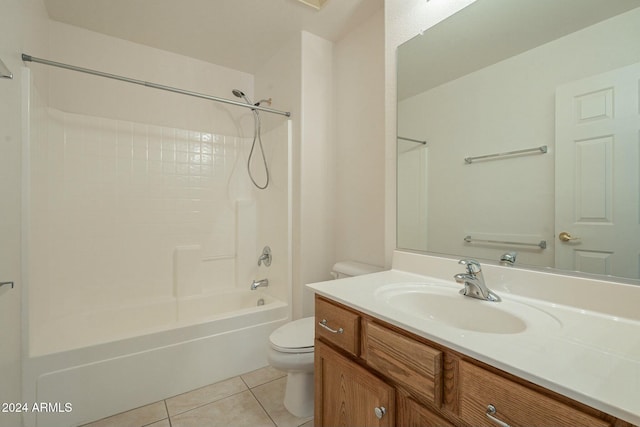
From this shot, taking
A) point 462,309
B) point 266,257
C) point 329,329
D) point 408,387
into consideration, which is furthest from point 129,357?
point 462,309

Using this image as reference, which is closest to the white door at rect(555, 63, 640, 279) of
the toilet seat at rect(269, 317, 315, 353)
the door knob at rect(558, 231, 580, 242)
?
the door knob at rect(558, 231, 580, 242)

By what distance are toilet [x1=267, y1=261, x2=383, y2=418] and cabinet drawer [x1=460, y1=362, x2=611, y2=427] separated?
0.94m

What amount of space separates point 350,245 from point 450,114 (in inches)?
44.7

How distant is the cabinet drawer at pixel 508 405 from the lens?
0.51m

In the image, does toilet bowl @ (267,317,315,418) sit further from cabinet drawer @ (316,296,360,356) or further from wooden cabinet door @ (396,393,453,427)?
wooden cabinet door @ (396,393,453,427)

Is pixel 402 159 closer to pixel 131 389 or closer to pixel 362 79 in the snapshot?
pixel 362 79

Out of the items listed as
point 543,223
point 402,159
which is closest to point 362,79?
point 402,159

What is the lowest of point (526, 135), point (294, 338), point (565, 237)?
point (294, 338)

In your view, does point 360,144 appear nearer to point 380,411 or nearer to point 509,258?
point 509,258

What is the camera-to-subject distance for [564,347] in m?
0.64

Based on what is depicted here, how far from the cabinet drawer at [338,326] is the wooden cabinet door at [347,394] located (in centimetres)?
5

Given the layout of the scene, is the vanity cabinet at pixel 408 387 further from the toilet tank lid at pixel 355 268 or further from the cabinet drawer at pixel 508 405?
the toilet tank lid at pixel 355 268

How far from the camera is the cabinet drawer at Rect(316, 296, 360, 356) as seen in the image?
968 millimetres

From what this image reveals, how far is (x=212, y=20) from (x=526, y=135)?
6.86ft
